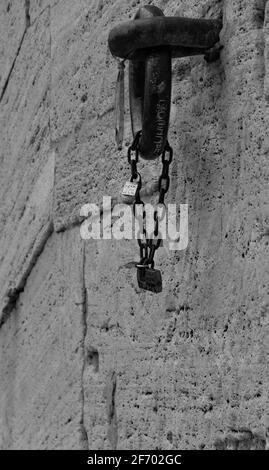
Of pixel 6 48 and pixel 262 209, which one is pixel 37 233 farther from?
pixel 262 209

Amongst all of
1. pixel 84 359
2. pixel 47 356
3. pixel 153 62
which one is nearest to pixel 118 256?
pixel 84 359

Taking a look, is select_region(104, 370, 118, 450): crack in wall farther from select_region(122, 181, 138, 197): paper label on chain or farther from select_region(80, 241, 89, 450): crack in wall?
select_region(122, 181, 138, 197): paper label on chain

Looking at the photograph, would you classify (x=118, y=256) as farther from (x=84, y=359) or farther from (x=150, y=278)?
(x=150, y=278)

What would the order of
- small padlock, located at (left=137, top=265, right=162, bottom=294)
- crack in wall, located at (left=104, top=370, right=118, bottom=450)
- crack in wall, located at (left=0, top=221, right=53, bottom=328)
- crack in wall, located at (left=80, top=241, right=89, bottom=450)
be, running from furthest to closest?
1. crack in wall, located at (left=0, top=221, right=53, bottom=328)
2. crack in wall, located at (left=80, top=241, right=89, bottom=450)
3. crack in wall, located at (left=104, top=370, right=118, bottom=450)
4. small padlock, located at (left=137, top=265, right=162, bottom=294)

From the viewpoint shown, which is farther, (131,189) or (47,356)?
(47,356)

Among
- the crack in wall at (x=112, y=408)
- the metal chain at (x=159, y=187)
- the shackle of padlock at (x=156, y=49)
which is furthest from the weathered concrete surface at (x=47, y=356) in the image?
the shackle of padlock at (x=156, y=49)

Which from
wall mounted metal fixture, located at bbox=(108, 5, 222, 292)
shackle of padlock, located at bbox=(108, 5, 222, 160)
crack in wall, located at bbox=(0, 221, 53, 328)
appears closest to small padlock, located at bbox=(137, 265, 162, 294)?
wall mounted metal fixture, located at bbox=(108, 5, 222, 292)
